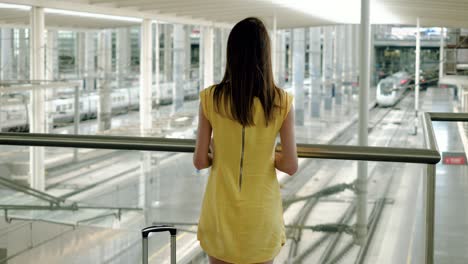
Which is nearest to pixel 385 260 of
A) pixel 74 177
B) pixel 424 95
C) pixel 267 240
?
pixel 267 240

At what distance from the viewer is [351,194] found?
3529 mm

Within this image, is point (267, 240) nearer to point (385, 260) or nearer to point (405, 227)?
point (385, 260)

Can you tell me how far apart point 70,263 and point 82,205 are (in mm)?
381

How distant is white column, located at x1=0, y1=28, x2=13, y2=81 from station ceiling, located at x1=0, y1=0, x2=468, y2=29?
178cm

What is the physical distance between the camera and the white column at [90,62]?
2523 cm

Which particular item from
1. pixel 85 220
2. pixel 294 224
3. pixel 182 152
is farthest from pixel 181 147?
pixel 85 220

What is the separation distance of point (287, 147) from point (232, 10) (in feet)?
49.6

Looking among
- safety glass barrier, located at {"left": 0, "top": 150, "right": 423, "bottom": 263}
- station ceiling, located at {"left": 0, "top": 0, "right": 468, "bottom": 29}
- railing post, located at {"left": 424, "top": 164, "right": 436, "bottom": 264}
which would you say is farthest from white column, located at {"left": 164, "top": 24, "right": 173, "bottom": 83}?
railing post, located at {"left": 424, "top": 164, "right": 436, "bottom": 264}

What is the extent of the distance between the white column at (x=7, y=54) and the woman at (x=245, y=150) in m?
19.0

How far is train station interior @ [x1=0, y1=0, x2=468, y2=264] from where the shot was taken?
2.70 meters

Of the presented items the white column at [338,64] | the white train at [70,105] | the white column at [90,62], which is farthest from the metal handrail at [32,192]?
the white column at [338,64]

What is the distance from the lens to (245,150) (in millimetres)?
2006

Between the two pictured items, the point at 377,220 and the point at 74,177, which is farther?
the point at 74,177

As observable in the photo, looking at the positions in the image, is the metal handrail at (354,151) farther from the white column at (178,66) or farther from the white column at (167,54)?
the white column at (167,54)
